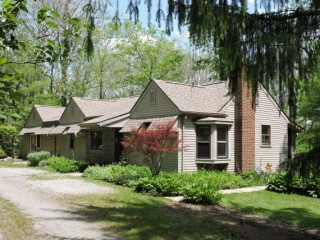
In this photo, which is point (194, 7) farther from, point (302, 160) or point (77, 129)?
point (77, 129)

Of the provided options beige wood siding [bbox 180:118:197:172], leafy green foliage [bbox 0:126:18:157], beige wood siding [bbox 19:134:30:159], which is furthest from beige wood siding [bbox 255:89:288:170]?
leafy green foliage [bbox 0:126:18:157]

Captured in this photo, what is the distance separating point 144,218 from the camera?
Result: 9836 millimetres

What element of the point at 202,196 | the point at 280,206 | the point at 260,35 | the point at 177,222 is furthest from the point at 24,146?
the point at 260,35

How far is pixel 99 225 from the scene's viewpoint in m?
8.88

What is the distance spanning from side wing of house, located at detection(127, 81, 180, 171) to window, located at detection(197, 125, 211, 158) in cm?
134

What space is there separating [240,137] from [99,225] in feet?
42.7

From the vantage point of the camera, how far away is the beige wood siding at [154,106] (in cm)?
2005

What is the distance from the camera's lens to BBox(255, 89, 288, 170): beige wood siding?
21.3 metres

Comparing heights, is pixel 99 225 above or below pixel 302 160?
below

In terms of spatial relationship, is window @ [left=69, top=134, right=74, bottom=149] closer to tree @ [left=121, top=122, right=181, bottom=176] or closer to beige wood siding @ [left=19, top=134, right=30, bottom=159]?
beige wood siding @ [left=19, top=134, right=30, bottom=159]

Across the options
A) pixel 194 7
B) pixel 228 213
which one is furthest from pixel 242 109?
pixel 194 7

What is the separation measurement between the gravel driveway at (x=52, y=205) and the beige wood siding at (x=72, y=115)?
992 cm

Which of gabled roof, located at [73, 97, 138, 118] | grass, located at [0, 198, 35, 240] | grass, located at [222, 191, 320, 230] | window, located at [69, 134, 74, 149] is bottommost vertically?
grass, located at [222, 191, 320, 230]

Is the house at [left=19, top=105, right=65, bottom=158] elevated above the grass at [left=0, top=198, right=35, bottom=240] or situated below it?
above
